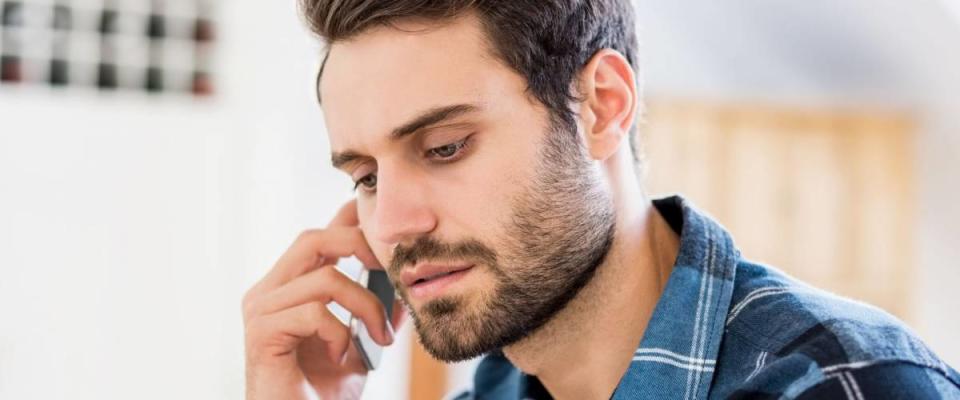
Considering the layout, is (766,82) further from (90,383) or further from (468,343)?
(468,343)

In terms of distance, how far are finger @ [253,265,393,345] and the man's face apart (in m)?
0.22

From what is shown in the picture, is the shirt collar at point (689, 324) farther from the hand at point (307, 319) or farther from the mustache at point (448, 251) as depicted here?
the hand at point (307, 319)

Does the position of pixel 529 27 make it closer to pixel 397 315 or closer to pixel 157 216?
pixel 397 315

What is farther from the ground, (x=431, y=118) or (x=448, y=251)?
(x=431, y=118)

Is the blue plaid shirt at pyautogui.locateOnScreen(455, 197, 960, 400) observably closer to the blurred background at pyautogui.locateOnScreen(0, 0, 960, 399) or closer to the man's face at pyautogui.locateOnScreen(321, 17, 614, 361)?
the man's face at pyautogui.locateOnScreen(321, 17, 614, 361)

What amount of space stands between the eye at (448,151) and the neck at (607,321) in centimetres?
20

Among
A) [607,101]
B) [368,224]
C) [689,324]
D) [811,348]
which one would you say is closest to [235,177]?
[368,224]

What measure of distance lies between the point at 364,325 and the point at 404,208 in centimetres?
35

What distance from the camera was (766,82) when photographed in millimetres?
4012

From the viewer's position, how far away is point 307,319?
1.39 meters

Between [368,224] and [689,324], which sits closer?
[689,324]

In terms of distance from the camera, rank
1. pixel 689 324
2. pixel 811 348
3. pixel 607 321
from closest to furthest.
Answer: pixel 811 348
pixel 689 324
pixel 607 321

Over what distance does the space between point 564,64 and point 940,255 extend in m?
2.91

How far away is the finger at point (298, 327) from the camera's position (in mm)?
1391
